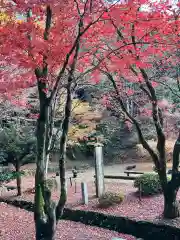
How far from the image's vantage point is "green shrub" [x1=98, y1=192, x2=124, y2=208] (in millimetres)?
9406

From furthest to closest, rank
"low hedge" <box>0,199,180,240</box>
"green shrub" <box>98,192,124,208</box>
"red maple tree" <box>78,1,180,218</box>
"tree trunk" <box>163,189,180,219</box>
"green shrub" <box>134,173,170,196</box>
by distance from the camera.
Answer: "green shrub" <box>134,173,170,196</box> → "green shrub" <box>98,192,124,208</box> → "tree trunk" <box>163,189,180,219</box> → "low hedge" <box>0,199,180,240</box> → "red maple tree" <box>78,1,180,218</box>

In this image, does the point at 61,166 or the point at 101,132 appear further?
the point at 101,132

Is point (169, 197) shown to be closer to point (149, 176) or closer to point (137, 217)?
point (137, 217)

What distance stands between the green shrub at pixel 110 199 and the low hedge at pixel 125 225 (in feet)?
1.80

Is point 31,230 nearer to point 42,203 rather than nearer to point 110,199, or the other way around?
point 42,203

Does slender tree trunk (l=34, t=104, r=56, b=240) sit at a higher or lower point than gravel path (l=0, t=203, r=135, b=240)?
higher

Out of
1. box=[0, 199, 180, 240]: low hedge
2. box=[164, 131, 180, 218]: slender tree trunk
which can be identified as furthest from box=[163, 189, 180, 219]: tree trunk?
Result: box=[0, 199, 180, 240]: low hedge

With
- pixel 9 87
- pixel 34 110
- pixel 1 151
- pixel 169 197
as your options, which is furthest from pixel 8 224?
pixel 34 110

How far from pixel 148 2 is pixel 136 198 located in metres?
6.21

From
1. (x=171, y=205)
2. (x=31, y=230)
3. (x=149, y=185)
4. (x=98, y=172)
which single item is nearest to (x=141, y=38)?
(x=171, y=205)

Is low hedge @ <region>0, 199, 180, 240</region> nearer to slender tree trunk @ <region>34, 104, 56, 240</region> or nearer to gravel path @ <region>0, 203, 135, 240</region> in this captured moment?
gravel path @ <region>0, 203, 135, 240</region>

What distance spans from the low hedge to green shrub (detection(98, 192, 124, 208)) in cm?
55

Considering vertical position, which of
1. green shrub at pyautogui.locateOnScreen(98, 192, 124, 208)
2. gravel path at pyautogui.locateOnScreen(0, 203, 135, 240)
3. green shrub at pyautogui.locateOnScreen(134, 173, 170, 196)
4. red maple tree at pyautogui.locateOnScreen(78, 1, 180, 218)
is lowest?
gravel path at pyautogui.locateOnScreen(0, 203, 135, 240)

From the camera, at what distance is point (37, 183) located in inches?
236
